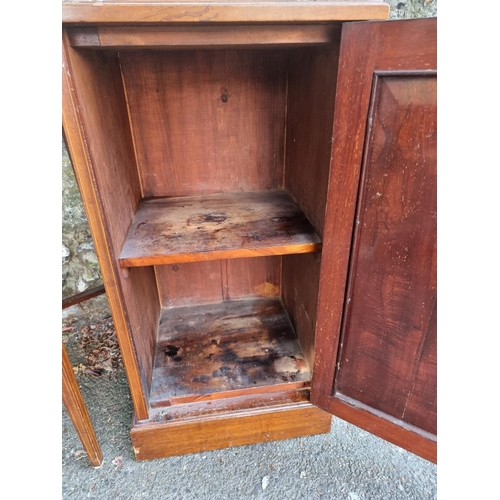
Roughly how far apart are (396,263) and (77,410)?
0.85 meters

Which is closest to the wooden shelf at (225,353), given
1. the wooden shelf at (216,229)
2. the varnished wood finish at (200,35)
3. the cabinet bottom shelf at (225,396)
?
the cabinet bottom shelf at (225,396)

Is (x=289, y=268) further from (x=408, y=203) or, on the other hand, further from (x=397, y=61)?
(x=397, y=61)

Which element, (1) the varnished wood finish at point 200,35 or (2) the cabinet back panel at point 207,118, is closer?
(1) the varnished wood finish at point 200,35

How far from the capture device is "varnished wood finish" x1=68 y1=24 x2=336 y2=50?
614mm

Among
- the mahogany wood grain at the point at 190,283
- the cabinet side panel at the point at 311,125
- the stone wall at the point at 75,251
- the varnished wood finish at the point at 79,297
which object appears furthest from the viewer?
the stone wall at the point at 75,251

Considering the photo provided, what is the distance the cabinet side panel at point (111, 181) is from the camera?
640 mm

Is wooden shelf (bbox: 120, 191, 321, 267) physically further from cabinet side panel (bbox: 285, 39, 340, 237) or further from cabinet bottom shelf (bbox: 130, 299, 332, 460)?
cabinet bottom shelf (bbox: 130, 299, 332, 460)

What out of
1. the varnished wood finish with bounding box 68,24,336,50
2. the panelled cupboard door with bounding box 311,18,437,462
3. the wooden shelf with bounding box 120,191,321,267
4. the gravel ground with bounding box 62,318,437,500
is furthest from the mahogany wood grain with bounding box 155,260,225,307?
the varnished wood finish with bounding box 68,24,336,50

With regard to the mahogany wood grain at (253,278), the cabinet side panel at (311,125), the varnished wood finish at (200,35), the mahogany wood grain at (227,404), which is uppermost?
the varnished wood finish at (200,35)

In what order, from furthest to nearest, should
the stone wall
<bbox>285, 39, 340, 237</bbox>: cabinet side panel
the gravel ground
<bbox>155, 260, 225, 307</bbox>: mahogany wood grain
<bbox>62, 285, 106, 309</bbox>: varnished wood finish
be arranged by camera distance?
the stone wall, <bbox>155, 260, 225, 307</bbox>: mahogany wood grain, <bbox>62, 285, 106, 309</bbox>: varnished wood finish, the gravel ground, <bbox>285, 39, 340, 237</bbox>: cabinet side panel

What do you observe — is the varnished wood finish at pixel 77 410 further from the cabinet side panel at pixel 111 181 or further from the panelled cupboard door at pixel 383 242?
the panelled cupboard door at pixel 383 242

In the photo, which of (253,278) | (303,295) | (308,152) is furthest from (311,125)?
(253,278)

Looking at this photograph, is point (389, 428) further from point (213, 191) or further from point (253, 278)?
point (213, 191)

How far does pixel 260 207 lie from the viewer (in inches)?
41.4
